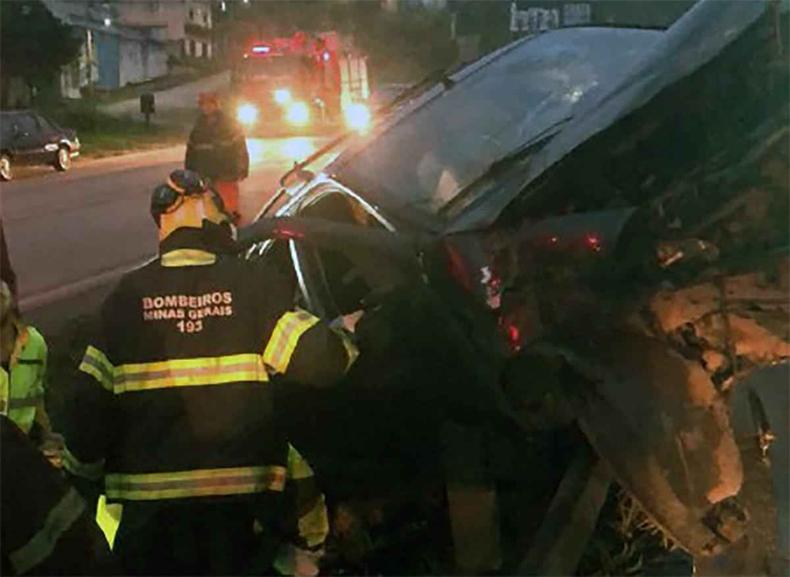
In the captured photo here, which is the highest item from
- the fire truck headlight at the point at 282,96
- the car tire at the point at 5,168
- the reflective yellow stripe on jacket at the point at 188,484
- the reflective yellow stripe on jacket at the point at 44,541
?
the reflective yellow stripe on jacket at the point at 44,541

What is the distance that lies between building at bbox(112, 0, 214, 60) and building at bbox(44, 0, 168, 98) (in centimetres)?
30

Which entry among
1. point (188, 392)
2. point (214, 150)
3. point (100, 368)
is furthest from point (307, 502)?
point (214, 150)

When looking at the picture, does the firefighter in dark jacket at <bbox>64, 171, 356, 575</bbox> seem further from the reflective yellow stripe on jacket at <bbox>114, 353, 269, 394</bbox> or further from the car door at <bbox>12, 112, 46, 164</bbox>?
the car door at <bbox>12, 112, 46, 164</bbox>

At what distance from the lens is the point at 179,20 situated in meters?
54.6

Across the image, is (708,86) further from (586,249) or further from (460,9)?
(460,9)

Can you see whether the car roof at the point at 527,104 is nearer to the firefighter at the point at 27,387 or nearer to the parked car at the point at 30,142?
the firefighter at the point at 27,387

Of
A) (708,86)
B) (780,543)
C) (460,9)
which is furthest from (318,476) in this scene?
(460,9)

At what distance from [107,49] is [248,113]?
24295 millimetres

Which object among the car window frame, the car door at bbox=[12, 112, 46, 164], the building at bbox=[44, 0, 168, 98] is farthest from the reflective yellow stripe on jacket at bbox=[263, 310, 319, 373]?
the building at bbox=[44, 0, 168, 98]

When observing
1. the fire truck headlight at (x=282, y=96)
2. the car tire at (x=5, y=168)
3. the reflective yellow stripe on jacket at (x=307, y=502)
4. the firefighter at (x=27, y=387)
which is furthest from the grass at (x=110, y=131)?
the reflective yellow stripe on jacket at (x=307, y=502)

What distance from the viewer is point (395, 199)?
4.10m

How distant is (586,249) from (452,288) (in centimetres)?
37

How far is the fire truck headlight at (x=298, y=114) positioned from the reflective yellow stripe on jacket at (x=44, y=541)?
84.2 feet

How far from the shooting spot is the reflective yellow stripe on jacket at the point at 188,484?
303 cm
